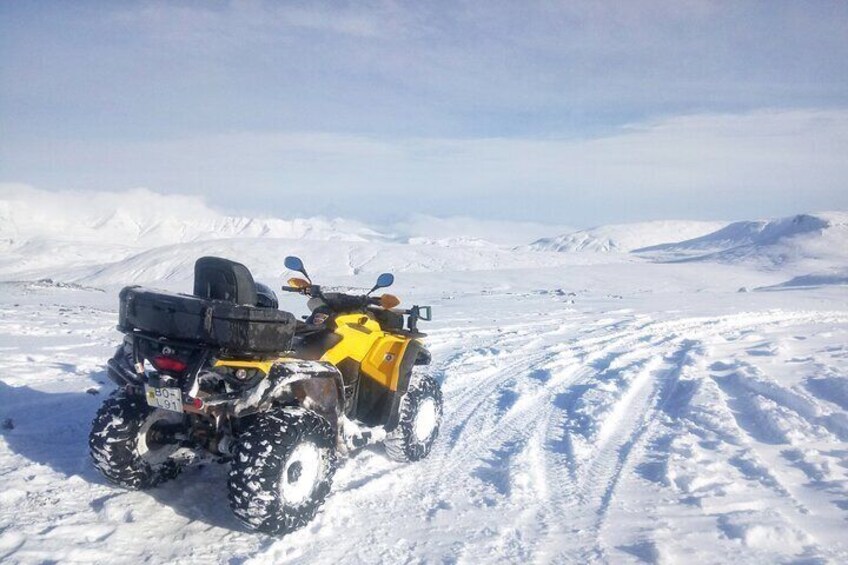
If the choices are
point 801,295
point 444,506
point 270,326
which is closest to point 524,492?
point 444,506

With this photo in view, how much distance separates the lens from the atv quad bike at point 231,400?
351 centimetres

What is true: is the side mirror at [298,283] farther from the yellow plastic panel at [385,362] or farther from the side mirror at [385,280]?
the yellow plastic panel at [385,362]

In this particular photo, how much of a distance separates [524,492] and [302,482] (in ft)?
5.19

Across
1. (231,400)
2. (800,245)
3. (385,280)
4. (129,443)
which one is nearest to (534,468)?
(385,280)

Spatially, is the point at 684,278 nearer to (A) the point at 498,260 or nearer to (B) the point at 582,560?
(A) the point at 498,260

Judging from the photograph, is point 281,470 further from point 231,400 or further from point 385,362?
point 385,362

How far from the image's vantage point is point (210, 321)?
137 inches

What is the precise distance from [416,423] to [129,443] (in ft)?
6.85

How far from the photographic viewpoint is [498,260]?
50594mm

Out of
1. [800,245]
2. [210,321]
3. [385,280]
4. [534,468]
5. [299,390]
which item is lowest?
[534,468]

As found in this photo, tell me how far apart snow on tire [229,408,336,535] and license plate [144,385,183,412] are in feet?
1.31

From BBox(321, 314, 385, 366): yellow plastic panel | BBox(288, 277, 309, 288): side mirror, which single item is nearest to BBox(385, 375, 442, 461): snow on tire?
BBox(321, 314, 385, 366): yellow plastic panel

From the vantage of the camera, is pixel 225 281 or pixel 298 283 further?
pixel 298 283

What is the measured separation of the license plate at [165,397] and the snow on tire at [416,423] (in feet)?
5.94
